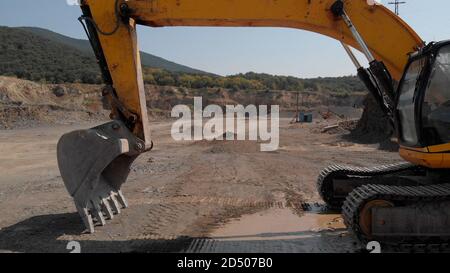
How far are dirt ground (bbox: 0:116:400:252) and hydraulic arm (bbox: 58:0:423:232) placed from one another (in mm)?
716

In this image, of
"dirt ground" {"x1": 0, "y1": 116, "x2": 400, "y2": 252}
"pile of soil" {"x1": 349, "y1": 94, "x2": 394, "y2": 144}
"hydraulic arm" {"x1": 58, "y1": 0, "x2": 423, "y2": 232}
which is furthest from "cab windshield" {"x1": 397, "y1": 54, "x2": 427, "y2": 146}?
"pile of soil" {"x1": 349, "y1": 94, "x2": 394, "y2": 144}

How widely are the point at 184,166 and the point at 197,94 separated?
46.0 m

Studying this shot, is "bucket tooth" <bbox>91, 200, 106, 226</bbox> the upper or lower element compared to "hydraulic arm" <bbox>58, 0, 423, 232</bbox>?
lower

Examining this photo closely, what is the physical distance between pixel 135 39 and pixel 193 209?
276 cm

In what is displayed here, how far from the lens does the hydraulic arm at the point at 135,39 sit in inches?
242

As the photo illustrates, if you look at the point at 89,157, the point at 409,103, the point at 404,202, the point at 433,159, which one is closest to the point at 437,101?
the point at 409,103

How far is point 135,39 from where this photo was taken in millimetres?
6512

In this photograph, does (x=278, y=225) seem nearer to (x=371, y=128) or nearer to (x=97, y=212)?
(x=97, y=212)

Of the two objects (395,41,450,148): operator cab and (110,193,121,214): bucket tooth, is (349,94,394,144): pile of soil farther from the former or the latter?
(110,193,121,214): bucket tooth

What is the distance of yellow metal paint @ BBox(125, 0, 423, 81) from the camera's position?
6.14 meters

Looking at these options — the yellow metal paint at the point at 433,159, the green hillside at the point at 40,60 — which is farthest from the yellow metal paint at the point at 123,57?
the green hillside at the point at 40,60

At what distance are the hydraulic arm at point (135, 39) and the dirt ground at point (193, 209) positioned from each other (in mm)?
716

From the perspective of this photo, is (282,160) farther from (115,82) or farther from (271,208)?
(115,82)
